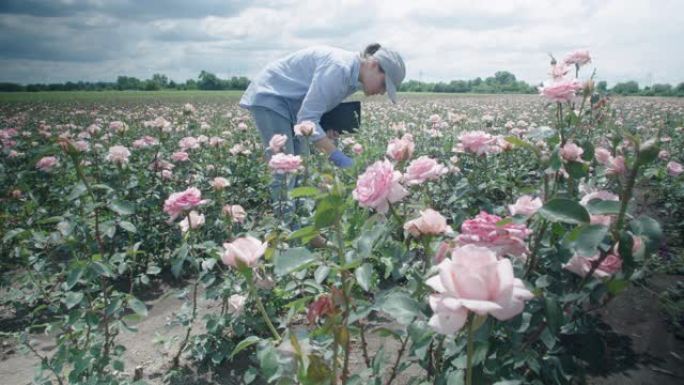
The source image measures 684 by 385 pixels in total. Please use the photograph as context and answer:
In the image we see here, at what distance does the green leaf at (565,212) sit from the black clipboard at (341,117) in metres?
2.92

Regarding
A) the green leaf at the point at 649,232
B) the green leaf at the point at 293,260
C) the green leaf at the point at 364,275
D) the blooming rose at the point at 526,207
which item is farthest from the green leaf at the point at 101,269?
the green leaf at the point at 649,232

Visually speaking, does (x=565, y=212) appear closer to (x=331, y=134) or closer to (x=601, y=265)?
(x=601, y=265)

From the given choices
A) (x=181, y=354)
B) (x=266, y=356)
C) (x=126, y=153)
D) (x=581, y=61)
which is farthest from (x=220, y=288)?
(x=581, y=61)

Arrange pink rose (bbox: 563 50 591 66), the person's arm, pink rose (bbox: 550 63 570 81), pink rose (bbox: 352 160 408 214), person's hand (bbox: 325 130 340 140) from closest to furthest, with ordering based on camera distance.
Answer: pink rose (bbox: 352 160 408 214) → pink rose (bbox: 550 63 570 81) → pink rose (bbox: 563 50 591 66) → the person's arm → person's hand (bbox: 325 130 340 140)

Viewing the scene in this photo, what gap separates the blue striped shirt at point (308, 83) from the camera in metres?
2.94

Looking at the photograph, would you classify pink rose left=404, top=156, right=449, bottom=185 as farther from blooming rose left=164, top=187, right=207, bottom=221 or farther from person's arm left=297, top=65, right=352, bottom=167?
person's arm left=297, top=65, right=352, bottom=167

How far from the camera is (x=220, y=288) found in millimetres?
2021

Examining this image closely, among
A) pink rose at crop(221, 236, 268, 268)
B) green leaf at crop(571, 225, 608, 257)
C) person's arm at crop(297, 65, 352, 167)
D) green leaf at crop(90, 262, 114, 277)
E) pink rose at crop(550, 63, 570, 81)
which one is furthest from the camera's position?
person's arm at crop(297, 65, 352, 167)

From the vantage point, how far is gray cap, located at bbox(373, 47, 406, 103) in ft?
9.78

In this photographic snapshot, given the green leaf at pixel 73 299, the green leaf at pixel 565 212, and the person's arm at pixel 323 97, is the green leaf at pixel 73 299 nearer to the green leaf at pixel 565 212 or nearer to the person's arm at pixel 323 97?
the green leaf at pixel 565 212

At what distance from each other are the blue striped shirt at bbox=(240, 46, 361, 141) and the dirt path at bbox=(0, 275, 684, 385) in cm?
151

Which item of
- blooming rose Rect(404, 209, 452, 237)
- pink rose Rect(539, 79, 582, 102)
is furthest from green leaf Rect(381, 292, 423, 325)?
pink rose Rect(539, 79, 582, 102)

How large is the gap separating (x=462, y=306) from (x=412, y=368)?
5.35ft

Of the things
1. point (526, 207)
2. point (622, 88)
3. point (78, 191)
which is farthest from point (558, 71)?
point (622, 88)
